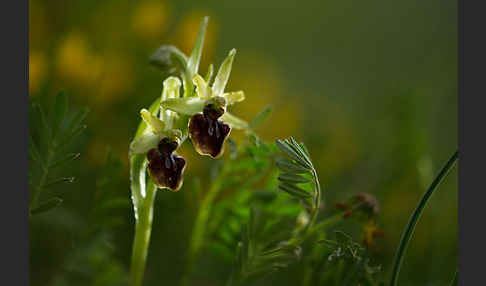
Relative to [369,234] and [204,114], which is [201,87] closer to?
[204,114]

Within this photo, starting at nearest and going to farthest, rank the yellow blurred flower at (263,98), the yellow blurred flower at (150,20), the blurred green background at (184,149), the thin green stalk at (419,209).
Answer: the thin green stalk at (419,209)
the blurred green background at (184,149)
the yellow blurred flower at (150,20)
the yellow blurred flower at (263,98)

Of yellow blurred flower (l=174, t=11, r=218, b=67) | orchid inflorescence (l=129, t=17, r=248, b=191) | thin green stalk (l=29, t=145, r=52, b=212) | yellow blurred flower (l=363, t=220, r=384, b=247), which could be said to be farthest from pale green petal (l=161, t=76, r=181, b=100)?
yellow blurred flower (l=174, t=11, r=218, b=67)

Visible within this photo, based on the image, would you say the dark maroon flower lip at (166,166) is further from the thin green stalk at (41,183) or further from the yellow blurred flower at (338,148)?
the yellow blurred flower at (338,148)

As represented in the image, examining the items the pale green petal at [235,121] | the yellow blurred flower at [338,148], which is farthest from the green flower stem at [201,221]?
the yellow blurred flower at [338,148]

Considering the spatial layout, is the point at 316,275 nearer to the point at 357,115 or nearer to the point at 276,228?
the point at 276,228

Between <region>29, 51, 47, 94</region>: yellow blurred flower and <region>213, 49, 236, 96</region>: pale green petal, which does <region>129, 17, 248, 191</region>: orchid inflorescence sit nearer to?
<region>213, 49, 236, 96</region>: pale green petal

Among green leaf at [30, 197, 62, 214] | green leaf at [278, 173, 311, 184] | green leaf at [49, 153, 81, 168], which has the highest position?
green leaf at [49, 153, 81, 168]
